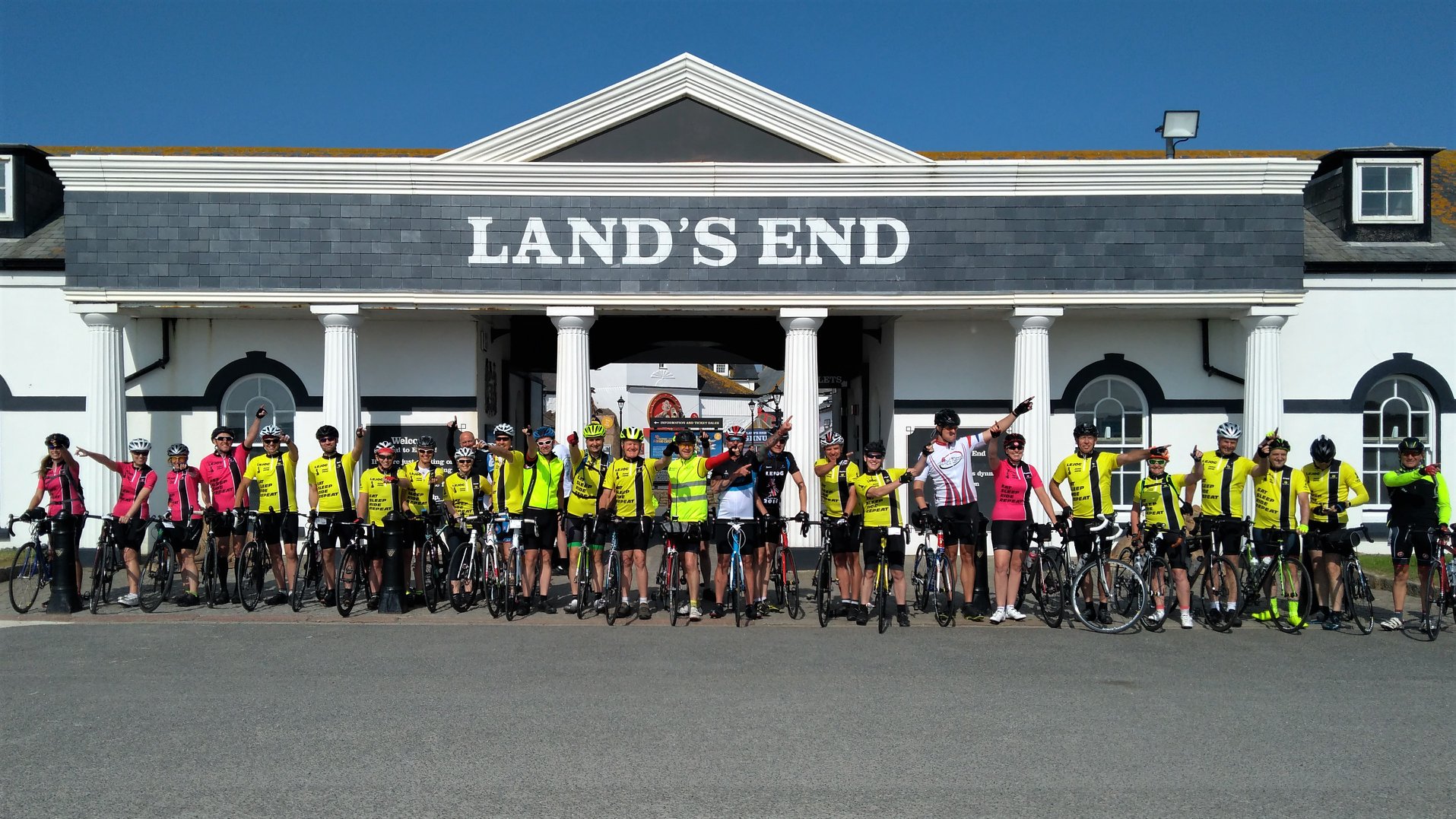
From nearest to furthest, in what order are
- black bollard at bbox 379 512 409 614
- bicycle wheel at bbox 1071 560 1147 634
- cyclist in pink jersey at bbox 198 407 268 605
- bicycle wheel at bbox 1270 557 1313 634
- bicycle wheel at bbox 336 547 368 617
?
bicycle wheel at bbox 1071 560 1147 634, bicycle wheel at bbox 1270 557 1313 634, bicycle wheel at bbox 336 547 368 617, black bollard at bbox 379 512 409 614, cyclist in pink jersey at bbox 198 407 268 605

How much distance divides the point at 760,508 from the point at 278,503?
17.4 feet

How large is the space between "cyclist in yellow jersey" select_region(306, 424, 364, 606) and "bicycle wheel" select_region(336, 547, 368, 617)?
260 millimetres

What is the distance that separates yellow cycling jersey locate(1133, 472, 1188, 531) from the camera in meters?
10.2

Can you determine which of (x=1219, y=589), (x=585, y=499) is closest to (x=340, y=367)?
(x=585, y=499)

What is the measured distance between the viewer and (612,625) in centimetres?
1023

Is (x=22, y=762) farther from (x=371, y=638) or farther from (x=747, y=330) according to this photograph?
(x=747, y=330)

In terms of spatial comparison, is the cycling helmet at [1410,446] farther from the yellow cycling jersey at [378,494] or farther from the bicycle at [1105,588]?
the yellow cycling jersey at [378,494]

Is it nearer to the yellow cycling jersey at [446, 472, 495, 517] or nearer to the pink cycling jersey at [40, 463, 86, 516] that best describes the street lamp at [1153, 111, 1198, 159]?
the yellow cycling jersey at [446, 472, 495, 517]

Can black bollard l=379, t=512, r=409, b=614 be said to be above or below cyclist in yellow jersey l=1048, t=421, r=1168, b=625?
below

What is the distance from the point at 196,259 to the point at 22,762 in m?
10.9

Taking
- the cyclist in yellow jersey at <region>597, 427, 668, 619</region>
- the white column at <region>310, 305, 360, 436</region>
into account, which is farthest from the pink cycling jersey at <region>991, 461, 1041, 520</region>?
the white column at <region>310, 305, 360, 436</region>

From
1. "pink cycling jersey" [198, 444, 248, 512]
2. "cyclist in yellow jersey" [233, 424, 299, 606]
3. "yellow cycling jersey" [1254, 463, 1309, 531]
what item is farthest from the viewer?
"pink cycling jersey" [198, 444, 248, 512]

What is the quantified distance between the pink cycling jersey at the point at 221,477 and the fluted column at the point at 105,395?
4436mm

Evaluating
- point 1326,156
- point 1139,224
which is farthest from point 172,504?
point 1326,156
